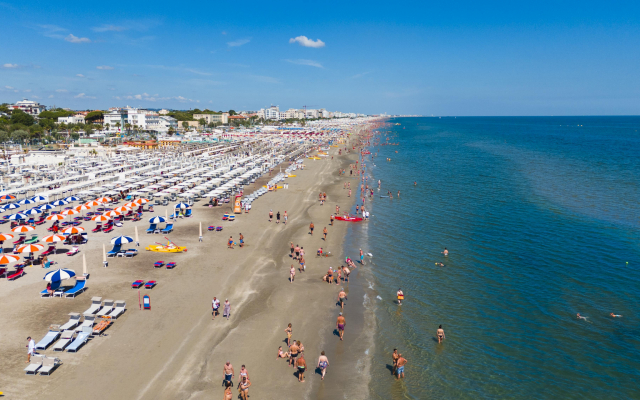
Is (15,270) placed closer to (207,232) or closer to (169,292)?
(169,292)

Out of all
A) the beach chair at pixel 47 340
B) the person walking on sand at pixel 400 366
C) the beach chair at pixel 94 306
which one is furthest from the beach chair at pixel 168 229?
the person walking on sand at pixel 400 366

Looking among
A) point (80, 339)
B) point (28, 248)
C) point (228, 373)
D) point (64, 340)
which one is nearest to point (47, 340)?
point (64, 340)

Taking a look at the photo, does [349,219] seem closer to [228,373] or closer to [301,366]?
[301,366]

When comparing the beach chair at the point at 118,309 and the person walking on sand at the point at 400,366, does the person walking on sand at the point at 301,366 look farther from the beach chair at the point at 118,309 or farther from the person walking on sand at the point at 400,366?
the beach chair at the point at 118,309

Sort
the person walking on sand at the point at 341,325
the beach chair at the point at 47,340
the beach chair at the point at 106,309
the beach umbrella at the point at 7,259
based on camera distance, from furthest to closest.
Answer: the beach umbrella at the point at 7,259 → the beach chair at the point at 106,309 → the person walking on sand at the point at 341,325 → the beach chair at the point at 47,340

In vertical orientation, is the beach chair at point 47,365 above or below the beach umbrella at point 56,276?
below

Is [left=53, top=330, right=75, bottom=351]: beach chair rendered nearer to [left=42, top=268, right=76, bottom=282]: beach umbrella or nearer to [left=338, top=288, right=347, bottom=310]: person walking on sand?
[left=42, top=268, right=76, bottom=282]: beach umbrella

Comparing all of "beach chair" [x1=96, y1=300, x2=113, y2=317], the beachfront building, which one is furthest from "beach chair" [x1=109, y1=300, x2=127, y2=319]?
the beachfront building

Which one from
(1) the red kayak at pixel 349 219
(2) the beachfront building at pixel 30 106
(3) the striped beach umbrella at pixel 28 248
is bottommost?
(1) the red kayak at pixel 349 219
